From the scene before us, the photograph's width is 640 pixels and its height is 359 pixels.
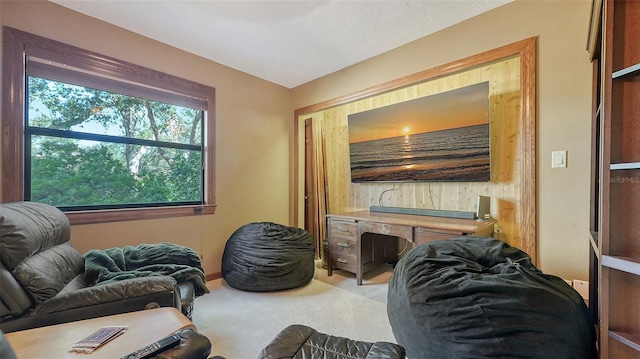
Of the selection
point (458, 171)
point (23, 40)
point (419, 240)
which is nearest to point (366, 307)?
point (419, 240)

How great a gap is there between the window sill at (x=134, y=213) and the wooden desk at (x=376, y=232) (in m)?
1.54

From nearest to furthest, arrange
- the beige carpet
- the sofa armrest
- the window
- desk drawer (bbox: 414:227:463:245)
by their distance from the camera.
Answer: the sofa armrest, the beige carpet, the window, desk drawer (bbox: 414:227:463:245)

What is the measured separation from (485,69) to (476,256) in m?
1.93

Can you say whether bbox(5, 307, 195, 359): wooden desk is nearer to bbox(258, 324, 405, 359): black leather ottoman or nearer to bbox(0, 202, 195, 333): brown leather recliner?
bbox(0, 202, 195, 333): brown leather recliner

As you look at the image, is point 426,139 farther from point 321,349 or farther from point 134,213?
point 134,213

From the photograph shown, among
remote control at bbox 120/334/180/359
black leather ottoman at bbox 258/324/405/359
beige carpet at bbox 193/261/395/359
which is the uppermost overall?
remote control at bbox 120/334/180/359

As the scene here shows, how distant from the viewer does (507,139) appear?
2400mm

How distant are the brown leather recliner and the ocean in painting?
2.42 m

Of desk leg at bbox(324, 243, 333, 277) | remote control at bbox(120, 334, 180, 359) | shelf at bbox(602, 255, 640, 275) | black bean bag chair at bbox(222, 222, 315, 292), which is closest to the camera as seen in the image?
remote control at bbox(120, 334, 180, 359)

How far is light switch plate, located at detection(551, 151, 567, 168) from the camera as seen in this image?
192 centimetres

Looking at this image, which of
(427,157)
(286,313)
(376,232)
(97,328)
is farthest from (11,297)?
(427,157)

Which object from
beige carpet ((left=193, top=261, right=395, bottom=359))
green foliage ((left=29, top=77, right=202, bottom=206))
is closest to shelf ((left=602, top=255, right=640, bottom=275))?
beige carpet ((left=193, top=261, right=395, bottom=359))

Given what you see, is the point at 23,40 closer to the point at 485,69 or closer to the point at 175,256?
the point at 175,256

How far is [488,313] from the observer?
121 centimetres
